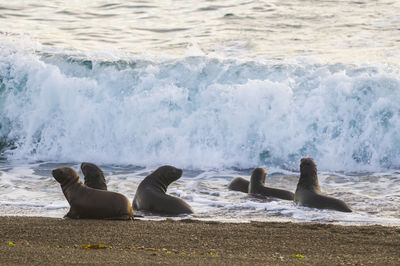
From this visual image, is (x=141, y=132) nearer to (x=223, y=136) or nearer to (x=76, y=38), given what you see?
(x=223, y=136)

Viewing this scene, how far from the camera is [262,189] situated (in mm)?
10266

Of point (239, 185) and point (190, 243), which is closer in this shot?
point (190, 243)

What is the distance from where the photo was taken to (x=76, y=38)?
20.6 m

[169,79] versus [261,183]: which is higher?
[169,79]

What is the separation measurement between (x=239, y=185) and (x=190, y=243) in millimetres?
4314

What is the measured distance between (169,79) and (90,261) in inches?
428

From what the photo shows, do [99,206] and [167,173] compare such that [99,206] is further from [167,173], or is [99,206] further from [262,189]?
[262,189]

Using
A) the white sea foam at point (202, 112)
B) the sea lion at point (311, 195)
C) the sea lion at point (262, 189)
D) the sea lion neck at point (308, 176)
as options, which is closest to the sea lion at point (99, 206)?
the sea lion at point (311, 195)

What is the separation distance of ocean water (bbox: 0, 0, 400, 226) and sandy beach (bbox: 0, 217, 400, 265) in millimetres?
1449

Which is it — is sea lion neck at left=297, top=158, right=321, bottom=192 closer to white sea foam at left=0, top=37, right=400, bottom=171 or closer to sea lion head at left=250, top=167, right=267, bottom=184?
sea lion head at left=250, top=167, right=267, bottom=184

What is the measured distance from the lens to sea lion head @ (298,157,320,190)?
384 inches

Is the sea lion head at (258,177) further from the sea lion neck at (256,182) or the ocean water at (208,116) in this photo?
the ocean water at (208,116)

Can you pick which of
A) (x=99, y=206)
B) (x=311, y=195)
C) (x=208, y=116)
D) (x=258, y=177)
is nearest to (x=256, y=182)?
(x=258, y=177)

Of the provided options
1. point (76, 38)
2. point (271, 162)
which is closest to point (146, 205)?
point (271, 162)
